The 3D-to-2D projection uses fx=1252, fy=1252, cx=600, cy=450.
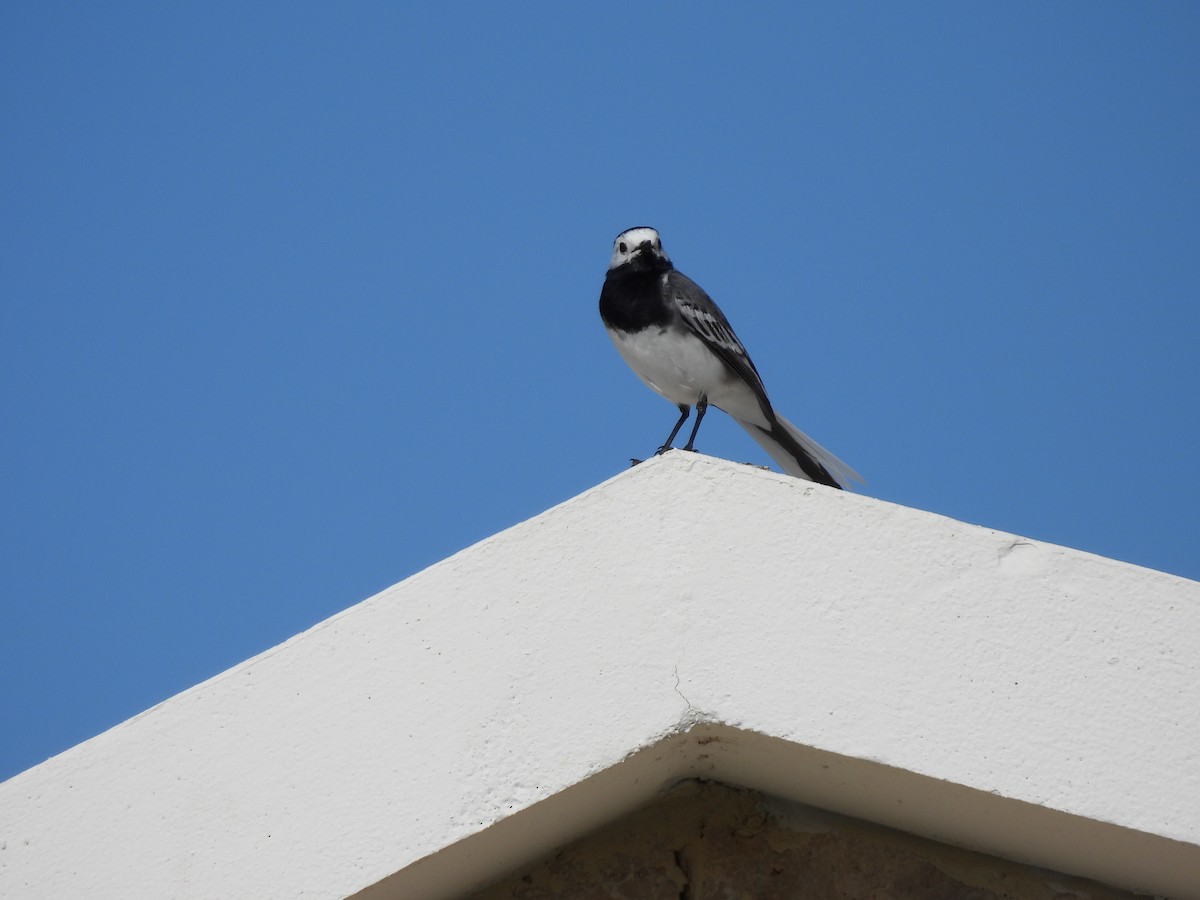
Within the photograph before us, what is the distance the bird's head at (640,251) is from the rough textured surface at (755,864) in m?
3.07

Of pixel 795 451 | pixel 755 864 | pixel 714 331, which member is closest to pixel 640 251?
pixel 714 331

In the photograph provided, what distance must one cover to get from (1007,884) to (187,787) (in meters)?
1.45

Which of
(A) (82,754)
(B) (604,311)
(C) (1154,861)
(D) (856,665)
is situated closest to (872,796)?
(D) (856,665)

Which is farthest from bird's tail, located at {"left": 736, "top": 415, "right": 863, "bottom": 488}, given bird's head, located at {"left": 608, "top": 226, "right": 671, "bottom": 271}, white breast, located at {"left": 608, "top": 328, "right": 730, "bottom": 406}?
bird's head, located at {"left": 608, "top": 226, "right": 671, "bottom": 271}

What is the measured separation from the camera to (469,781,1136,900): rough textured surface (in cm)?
220

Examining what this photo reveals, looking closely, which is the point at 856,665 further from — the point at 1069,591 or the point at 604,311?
the point at 604,311

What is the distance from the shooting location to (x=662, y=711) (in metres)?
2.04

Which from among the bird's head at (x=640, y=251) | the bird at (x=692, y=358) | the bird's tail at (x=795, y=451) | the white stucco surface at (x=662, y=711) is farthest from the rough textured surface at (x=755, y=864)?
the bird's head at (x=640, y=251)

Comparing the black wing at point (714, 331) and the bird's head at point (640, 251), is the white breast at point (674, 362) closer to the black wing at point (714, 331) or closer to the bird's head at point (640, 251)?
the black wing at point (714, 331)

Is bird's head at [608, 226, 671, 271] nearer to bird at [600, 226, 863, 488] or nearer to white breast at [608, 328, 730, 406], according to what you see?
bird at [600, 226, 863, 488]

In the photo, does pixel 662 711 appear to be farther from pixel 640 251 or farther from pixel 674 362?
pixel 640 251

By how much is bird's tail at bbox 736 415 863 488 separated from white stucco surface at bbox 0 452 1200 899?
2564 mm

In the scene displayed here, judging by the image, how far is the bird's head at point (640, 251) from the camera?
16.5ft

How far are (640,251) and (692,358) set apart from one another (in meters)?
0.59
